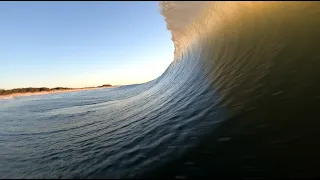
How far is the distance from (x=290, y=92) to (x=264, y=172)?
2987 mm

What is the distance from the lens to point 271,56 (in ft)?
28.2

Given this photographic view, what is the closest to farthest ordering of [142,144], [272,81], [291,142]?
[291,142] → [142,144] → [272,81]

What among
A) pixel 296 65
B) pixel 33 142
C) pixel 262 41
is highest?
pixel 262 41

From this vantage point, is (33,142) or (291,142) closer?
(291,142)

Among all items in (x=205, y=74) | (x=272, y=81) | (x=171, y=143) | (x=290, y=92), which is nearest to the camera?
(x=171, y=143)

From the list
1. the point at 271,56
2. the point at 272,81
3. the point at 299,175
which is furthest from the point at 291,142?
the point at 271,56

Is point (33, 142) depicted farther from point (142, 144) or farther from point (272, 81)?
point (272, 81)

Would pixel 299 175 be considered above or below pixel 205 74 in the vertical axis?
below

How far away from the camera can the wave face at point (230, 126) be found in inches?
193

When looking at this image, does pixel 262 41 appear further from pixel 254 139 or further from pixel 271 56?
pixel 254 139

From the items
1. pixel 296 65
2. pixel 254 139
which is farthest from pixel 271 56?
pixel 254 139

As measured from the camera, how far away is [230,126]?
6.03 m

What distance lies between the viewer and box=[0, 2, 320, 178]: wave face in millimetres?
4891

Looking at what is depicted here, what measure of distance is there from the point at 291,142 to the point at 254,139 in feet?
2.01
